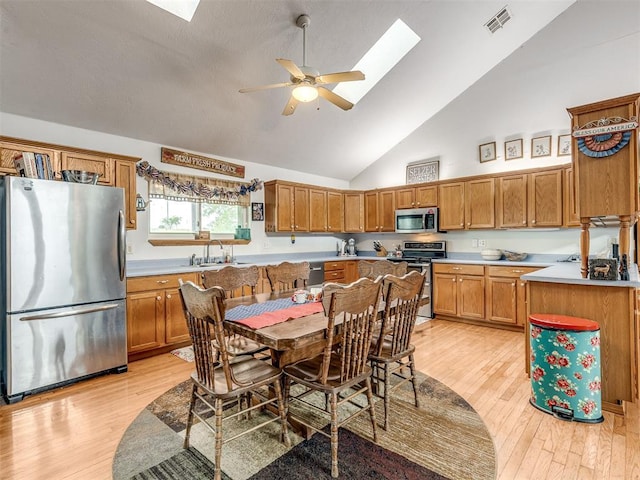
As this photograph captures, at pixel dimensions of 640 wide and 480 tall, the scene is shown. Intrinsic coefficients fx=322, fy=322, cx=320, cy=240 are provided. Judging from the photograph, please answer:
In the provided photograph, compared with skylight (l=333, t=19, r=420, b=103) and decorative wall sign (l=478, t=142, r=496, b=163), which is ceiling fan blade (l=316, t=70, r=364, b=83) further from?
A: decorative wall sign (l=478, t=142, r=496, b=163)

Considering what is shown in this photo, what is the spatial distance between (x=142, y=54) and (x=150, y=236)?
2.11 m

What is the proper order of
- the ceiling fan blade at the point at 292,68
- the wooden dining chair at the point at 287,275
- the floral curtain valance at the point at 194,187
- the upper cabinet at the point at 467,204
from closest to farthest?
1. the ceiling fan blade at the point at 292,68
2. the wooden dining chair at the point at 287,275
3. the floral curtain valance at the point at 194,187
4. the upper cabinet at the point at 467,204

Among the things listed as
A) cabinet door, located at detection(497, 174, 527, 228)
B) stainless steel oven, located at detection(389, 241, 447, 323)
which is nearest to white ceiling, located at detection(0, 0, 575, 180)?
cabinet door, located at detection(497, 174, 527, 228)

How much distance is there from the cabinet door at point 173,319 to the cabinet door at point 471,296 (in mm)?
3860

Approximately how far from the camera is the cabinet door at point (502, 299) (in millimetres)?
4355

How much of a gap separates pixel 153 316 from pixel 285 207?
104 inches

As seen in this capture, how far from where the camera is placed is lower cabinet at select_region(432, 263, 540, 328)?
4340 millimetres

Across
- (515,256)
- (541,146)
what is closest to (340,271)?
(515,256)

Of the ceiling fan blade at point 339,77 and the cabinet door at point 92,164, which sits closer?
the ceiling fan blade at point 339,77

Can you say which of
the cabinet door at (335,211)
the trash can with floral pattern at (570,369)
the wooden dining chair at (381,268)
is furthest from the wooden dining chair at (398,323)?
the cabinet door at (335,211)

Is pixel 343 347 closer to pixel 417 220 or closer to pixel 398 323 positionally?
pixel 398 323

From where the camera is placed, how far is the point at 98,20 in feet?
8.66

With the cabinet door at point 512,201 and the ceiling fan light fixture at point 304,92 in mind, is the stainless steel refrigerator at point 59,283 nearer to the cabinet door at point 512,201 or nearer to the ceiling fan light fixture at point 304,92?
the ceiling fan light fixture at point 304,92

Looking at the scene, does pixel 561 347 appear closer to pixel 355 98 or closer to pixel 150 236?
pixel 355 98
